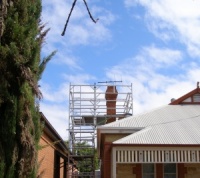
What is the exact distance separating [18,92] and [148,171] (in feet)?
37.1

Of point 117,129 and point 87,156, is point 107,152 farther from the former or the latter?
point 87,156

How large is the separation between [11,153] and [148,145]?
9368 millimetres

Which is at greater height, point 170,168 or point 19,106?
point 19,106

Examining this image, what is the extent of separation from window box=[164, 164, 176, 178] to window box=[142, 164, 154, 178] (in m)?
0.56

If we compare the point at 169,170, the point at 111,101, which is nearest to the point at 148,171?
the point at 169,170

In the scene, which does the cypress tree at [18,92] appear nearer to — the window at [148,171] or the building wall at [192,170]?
the window at [148,171]

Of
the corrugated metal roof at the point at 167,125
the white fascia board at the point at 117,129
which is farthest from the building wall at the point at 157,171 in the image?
the white fascia board at the point at 117,129

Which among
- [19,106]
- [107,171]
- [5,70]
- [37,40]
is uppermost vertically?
[37,40]

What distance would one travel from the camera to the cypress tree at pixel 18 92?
7734mm

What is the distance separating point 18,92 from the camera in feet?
26.4

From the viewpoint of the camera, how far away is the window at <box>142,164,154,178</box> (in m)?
18.2

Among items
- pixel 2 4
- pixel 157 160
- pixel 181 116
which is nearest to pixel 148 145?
pixel 157 160

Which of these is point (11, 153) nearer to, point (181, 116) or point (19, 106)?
point (19, 106)

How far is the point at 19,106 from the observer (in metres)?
7.95
